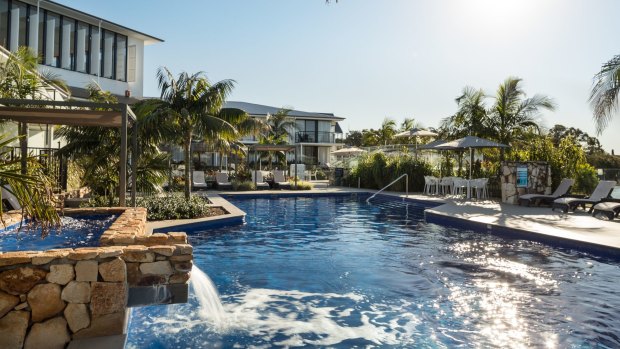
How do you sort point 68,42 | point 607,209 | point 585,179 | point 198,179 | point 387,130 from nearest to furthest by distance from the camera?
1. point 607,209
2. point 585,179
3. point 198,179
4. point 68,42
5. point 387,130

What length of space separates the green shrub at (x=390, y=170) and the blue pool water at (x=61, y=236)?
14.1m

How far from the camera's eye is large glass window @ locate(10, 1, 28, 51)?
19.0 m

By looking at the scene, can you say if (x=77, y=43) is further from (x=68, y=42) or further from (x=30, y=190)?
(x=30, y=190)

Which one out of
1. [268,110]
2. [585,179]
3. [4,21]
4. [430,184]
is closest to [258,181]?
[430,184]

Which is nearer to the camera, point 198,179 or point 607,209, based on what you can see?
point 607,209

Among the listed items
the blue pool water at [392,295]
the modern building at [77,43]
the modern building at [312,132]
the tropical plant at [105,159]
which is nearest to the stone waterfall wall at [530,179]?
the blue pool water at [392,295]

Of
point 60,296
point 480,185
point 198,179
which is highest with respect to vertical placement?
→ point 198,179

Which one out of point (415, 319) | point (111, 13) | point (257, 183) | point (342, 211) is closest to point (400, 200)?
point (342, 211)

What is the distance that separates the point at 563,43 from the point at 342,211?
7385 mm

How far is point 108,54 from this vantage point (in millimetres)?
24359

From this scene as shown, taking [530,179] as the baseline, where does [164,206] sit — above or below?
below

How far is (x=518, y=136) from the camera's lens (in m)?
18.9

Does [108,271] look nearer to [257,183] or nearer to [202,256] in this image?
[202,256]

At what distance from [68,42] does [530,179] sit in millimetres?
20024
